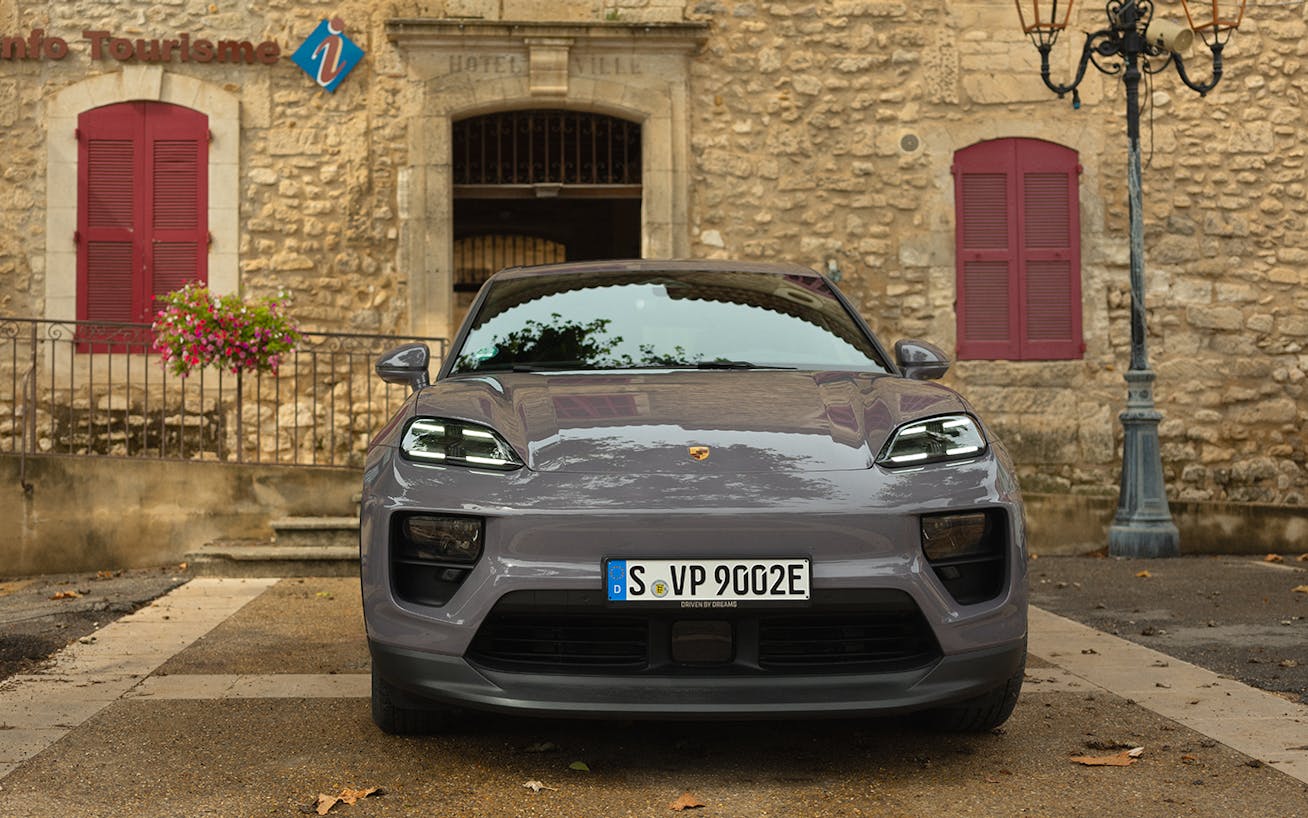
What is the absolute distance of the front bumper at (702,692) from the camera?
3070 mm

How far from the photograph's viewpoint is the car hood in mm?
3251

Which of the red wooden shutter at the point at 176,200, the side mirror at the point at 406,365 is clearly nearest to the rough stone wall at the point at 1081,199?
the red wooden shutter at the point at 176,200

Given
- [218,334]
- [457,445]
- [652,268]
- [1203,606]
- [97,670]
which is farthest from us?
[218,334]

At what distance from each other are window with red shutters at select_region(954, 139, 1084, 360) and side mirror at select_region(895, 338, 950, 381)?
24.0ft

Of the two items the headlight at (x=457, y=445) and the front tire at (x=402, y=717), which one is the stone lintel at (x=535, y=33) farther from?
the front tire at (x=402, y=717)

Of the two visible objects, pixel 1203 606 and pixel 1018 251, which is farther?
pixel 1018 251

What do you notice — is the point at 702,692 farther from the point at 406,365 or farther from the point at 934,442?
the point at 406,365

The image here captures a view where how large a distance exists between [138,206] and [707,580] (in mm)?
9130

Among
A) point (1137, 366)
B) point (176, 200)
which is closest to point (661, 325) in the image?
point (1137, 366)

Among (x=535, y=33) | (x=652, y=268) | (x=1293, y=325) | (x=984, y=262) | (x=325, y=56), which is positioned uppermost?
(x=535, y=33)

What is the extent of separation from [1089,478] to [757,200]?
368cm

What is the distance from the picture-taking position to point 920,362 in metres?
4.19

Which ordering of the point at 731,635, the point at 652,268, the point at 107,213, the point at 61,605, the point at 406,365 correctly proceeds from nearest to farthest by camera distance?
1. the point at 731,635
2. the point at 406,365
3. the point at 652,268
4. the point at 61,605
5. the point at 107,213

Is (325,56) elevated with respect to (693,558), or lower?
elevated
